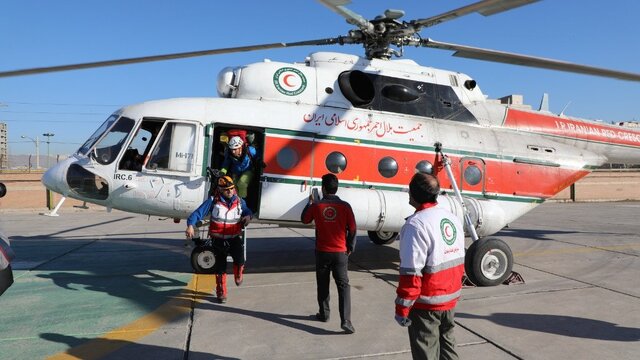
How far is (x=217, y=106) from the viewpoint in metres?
6.63

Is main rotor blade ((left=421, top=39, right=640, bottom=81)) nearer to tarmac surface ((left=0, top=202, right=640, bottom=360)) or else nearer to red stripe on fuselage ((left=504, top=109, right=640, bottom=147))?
red stripe on fuselage ((left=504, top=109, right=640, bottom=147))

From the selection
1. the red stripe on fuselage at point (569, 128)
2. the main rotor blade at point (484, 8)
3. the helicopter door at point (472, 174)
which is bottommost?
the helicopter door at point (472, 174)

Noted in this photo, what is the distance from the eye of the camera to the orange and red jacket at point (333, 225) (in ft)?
14.8

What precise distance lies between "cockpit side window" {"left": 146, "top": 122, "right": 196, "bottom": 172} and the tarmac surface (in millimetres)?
1806

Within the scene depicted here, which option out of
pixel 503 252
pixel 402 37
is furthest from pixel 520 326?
pixel 402 37

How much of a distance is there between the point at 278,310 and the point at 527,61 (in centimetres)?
513

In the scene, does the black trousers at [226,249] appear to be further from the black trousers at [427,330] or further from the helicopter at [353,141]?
the black trousers at [427,330]

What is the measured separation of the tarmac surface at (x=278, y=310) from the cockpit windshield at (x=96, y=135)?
205cm

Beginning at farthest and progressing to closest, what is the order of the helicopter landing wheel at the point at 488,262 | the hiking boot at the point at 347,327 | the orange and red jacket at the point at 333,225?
the helicopter landing wheel at the point at 488,262, the orange and red jacket at the point at 333,225, the hiking boot at the point at 347,327

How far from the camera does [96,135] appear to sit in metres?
6.63

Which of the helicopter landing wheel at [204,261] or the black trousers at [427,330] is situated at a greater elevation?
the black trousers at [427,330]

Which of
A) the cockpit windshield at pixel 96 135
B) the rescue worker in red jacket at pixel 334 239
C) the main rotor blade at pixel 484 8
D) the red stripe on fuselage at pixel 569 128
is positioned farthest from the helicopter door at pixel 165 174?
the red stripe on fuselage at pixel 569 128

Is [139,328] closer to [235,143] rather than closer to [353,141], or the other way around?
[235,143]

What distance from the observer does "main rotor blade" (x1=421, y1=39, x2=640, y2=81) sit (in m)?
6.27
